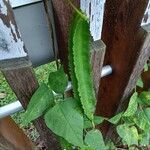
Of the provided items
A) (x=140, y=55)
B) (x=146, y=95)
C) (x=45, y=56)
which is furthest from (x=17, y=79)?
(x=146, y=95)

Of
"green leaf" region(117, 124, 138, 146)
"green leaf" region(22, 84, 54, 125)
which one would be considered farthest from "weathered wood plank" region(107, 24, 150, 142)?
"green leaf" region(22, 84, 54, 125)

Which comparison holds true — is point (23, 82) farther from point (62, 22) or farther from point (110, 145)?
point (110, 145)

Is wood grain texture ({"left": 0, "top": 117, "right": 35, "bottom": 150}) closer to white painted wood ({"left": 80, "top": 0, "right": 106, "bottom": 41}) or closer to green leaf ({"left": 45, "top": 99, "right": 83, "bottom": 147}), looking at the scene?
green leaf ({"left": 45, "top": 99, "right": 83, "bottom": 147})

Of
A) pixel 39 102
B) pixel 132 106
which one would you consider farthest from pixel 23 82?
pixel 132 106

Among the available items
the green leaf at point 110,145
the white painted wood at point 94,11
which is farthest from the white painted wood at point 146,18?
the green leaf at point 110,145

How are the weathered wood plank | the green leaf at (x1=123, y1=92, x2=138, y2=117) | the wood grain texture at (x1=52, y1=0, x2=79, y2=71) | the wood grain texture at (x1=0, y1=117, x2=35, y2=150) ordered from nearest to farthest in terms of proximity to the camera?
the wood grain texture at (x1=52, y1=0, x2=79, y2=71)
the weathered wood plank
the wood grain texture at (x1=0, y1=117, x2=35, y2=150)
the green leaf at (x1=123, y1=92, x2=138, y2=117)

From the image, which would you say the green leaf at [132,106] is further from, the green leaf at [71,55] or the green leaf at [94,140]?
the green leaf at [71,55]
